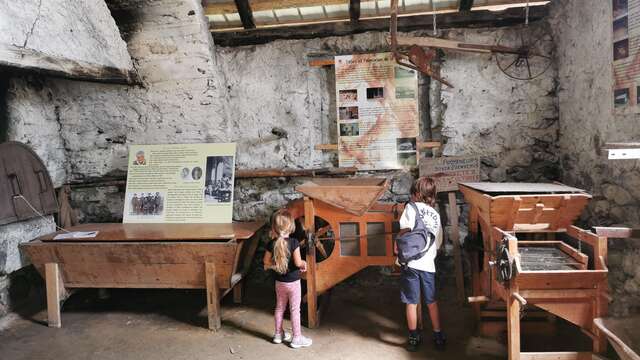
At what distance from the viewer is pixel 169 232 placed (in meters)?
4.51

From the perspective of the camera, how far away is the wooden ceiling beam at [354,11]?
4676 mm

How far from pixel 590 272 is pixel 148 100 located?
176 inches

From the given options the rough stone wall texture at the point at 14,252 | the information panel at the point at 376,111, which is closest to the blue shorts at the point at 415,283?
the information panel at the point at 376,111

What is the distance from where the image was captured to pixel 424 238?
3.57 m

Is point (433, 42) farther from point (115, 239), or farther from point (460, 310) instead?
point (115, 239)

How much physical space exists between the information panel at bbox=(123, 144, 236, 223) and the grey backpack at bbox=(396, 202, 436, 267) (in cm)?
205

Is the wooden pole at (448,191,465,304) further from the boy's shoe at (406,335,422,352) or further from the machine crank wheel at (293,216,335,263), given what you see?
the machine crank wheel at (293,216,335,263)

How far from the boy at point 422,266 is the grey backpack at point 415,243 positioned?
3 centimetres

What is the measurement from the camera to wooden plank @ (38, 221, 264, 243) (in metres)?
4.30

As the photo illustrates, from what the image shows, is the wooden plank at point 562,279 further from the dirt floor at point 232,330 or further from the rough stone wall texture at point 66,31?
the rough stone wall texture at point 66,31

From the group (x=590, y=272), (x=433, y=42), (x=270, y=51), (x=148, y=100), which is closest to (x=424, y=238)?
(x=590, y=272)

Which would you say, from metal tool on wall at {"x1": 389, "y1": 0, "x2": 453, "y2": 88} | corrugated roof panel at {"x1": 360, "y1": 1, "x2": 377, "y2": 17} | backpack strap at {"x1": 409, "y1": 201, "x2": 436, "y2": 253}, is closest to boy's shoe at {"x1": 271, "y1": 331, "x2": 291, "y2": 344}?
backpack strap at {"x1": 409, "y1": 201, "x2": 436, "y2": 253}

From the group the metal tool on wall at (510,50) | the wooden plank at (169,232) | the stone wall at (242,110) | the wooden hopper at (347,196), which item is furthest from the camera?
the stone wall at (242,110)

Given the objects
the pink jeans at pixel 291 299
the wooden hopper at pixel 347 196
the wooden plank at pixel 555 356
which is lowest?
the wooden plank at pixel 555 356
